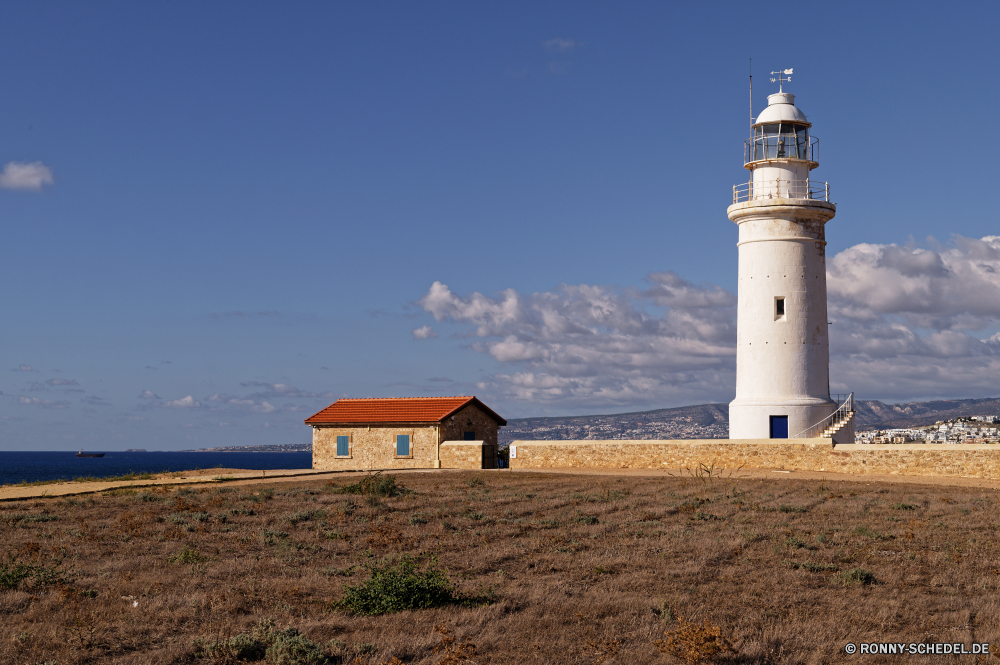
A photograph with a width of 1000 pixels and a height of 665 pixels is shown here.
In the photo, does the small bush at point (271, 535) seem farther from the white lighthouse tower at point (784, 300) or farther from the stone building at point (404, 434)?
the white lighthouse tower at point (784, 300)

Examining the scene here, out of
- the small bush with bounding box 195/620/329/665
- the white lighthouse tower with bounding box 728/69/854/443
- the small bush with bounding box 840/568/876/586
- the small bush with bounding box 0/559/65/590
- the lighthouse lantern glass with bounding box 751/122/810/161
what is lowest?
the small bush with bounding box 840/568/876/586

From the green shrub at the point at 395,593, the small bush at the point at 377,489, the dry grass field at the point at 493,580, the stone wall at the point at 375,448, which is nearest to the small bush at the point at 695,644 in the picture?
the dry grass field at the point at 493,580

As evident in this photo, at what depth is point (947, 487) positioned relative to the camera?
81.9 feet

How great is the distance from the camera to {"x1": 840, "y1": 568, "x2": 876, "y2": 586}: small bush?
11.8 metres

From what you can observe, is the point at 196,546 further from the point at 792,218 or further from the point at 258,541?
the point at 792,218

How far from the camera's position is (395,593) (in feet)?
34.5

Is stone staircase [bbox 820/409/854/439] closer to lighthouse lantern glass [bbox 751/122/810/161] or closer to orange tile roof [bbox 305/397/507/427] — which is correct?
lighthouse lantern glass [bbox 751/122/810/161]

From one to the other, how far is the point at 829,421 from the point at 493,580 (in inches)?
996

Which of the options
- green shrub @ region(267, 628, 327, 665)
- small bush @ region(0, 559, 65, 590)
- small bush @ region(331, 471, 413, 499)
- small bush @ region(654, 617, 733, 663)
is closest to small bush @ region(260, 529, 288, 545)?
small bush @ region(0, 559, 65, 590)

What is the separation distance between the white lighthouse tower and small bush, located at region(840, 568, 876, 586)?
2190 cm

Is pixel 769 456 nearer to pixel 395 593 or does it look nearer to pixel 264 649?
pixel 395 593

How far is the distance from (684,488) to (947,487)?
754 cm

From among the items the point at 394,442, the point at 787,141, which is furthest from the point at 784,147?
the point at 394,442

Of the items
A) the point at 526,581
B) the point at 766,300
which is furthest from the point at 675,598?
the point at 766,300
